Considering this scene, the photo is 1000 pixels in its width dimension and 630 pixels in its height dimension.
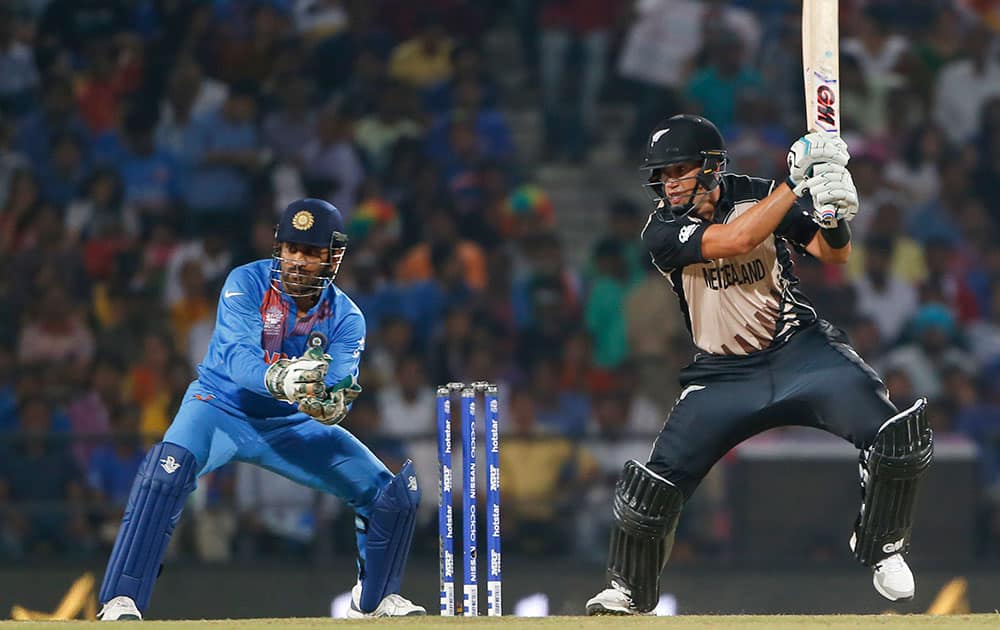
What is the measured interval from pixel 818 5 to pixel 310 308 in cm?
224

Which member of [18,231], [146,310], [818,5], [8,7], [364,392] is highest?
[8,7]

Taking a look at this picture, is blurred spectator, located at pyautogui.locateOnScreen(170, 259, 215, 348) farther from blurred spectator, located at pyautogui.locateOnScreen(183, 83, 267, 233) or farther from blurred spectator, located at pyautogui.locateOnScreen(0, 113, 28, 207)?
blurred spectator, located at pyautogui.locateOnScreen(0, 113, 28, 207)

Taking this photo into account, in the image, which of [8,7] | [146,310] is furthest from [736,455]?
[8,7]

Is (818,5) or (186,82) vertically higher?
(186,82)

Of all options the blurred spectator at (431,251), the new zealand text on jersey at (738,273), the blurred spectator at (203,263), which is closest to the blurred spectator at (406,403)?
the blurred spectator at (431,251)

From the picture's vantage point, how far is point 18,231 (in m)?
11.8

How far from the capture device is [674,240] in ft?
21.5

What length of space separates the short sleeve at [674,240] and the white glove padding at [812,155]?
426mm

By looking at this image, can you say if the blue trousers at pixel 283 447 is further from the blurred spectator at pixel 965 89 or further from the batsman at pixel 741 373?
the blurred spectator at pixel 965 89

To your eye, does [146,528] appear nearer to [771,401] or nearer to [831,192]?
[771,401]

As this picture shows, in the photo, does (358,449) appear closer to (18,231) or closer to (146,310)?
(146,310)

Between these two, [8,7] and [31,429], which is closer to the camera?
[31,429]

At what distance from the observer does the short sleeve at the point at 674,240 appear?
21.3ft

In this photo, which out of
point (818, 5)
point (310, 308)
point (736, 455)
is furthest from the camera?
point (736, 455)
